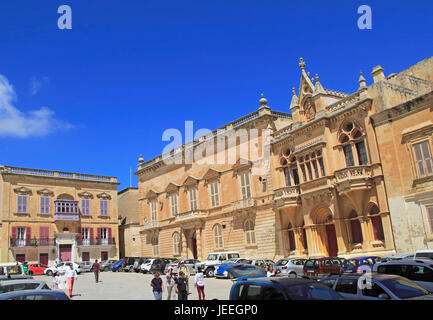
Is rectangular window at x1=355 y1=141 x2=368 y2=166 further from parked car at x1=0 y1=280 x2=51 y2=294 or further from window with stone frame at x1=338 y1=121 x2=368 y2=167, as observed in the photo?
parked car at x1=0 y1=280 x2=51 y2=294

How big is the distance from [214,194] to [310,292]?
28.4 meters

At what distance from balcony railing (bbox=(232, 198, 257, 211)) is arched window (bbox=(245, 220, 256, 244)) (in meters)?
1.33

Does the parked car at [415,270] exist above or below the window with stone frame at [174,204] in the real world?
below

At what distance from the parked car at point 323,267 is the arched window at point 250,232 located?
11772 millimetres

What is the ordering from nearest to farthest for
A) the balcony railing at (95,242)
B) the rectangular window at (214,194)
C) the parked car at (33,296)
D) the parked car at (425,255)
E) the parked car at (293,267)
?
the parked car at (33,296) → the parked car at (425,255) → the parked car at (293,267) → the rectangular window at (214,194) → the balcony railing at (95,242)

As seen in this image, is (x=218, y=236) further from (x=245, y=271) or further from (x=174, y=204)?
(x=245, y=271)

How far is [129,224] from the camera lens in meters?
54.1

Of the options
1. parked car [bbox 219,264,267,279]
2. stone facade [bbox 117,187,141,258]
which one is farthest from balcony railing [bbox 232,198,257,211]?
stone facade [bbox 117,187,141,258]

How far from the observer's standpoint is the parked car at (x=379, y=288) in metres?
9.91

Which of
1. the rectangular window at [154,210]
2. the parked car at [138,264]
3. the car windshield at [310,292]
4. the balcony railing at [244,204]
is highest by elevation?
the rectangular window at [154,210]

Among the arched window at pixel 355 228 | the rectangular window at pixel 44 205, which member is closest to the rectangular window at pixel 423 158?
the arched window at pixel 355 228

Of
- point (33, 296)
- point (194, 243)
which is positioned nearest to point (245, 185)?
point (194, 243)

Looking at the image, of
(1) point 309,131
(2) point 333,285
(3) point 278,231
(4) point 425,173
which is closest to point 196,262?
(3) point 278,231

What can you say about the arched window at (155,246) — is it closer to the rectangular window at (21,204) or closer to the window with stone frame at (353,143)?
the rectangular window at (21,204)
